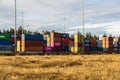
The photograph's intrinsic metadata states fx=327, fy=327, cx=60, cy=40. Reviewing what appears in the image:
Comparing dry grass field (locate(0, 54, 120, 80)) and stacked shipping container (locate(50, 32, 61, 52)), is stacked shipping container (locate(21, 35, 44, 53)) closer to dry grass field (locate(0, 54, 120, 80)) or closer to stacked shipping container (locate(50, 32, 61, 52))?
stacked shipping container (locate(50, 32, 61, 52))

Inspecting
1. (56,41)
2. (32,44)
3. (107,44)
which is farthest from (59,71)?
(107,44)

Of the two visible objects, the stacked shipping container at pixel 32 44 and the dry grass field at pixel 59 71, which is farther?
the stacked shipping container at pixel 32 44

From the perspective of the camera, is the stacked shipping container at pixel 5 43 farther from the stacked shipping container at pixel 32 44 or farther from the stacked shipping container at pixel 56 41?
the stacked shipping container at pixel 56 41

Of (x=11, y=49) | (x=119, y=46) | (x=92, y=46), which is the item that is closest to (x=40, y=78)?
(x=11, y=49)

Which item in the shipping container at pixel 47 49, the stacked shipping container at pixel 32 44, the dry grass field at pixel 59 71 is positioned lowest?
the shipping container at pixel 47 49

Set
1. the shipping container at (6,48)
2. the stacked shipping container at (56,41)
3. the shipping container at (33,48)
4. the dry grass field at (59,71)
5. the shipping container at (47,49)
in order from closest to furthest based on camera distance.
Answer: the dry grass field at (59,71) < the shipping container at (6,48) < the shipping container at (33,48) < the shipping container at (47,49) < the stacked shipping container at (56,41)

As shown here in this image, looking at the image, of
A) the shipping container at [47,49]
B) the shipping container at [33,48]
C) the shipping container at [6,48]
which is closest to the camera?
the shipping container at [6,48]

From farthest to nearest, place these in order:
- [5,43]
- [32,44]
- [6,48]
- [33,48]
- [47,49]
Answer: [47,49] → [32,44] → [33,48] → [5,43] → [6,48]

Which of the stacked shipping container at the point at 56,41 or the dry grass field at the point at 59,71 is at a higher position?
the stacked shipping container at the point at 56,41

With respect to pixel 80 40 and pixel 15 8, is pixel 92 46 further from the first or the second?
pixel 15 8

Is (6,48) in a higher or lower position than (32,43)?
lower

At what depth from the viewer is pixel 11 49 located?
67.1 metres

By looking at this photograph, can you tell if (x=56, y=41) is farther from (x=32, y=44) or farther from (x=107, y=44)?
(x=107, y=44)

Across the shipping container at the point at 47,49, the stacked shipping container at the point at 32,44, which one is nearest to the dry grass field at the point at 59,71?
the stacked shipping container at the point at 32,44
